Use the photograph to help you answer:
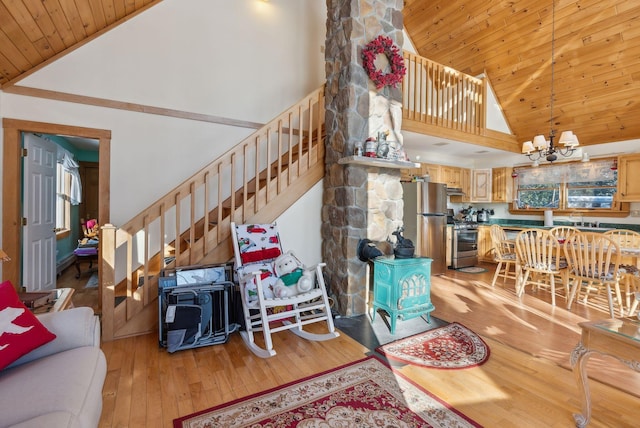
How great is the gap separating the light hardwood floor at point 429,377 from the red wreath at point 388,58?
2615mm

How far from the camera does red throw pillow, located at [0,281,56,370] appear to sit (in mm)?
1284

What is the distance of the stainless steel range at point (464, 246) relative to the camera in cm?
549

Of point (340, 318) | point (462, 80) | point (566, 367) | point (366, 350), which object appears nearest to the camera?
point (566, 367)

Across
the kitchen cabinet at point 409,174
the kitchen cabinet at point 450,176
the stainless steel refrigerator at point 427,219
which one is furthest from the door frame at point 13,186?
the kitchen cabinet at point 450,176

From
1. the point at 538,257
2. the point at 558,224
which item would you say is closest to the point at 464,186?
the point at 558,224

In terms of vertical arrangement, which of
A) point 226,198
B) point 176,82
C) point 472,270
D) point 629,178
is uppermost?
point 176,82

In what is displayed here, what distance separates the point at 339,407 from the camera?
1756 mm

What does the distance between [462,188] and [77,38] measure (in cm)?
663

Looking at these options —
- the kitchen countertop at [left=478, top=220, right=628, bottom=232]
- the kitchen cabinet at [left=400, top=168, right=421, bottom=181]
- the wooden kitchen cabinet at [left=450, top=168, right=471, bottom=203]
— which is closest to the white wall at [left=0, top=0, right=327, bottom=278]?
the kitchen cabinet at [left=400, top=168, right=421, bottom=181]

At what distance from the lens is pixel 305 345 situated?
2537mm

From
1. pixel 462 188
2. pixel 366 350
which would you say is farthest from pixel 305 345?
pixel 462 188

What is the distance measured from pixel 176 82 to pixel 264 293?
292 centimetres

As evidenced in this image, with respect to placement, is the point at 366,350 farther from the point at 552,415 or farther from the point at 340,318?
the point at 552,415

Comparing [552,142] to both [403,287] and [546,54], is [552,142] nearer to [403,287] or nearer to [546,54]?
[546,54]
